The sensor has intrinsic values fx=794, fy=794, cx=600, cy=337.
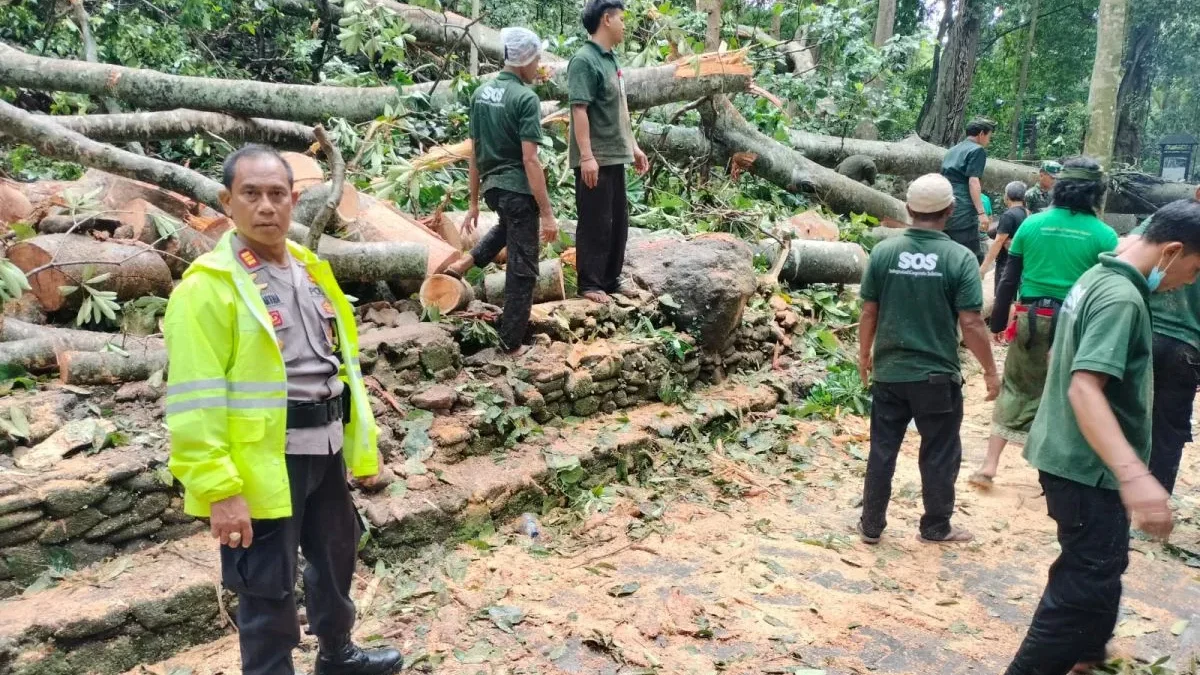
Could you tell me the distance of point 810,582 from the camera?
383 cm

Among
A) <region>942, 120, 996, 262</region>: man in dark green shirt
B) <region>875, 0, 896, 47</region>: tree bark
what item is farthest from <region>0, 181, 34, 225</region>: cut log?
<region>875, 0, 896, 47</region>: tree bark

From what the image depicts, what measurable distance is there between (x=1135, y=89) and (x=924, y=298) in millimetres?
25354

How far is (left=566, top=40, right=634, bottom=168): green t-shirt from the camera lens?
520 centimetres

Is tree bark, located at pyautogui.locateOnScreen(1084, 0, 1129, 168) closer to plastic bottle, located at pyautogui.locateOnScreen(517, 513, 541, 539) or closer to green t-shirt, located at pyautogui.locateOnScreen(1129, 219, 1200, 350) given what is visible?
green t-shirt, located at pyautogui.locateOnScreen(1129, 219, 1200, 350)

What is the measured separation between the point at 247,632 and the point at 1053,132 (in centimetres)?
2544

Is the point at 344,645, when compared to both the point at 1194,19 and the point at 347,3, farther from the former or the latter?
the point at 1194,19

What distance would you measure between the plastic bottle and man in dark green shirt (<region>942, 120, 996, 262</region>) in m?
5.14

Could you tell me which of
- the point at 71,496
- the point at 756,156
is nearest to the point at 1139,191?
the point at 756,156

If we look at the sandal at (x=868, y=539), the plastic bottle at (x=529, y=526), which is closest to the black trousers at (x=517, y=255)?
the plastic bottle at (x=529, y=526)

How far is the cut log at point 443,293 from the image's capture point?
516 cm

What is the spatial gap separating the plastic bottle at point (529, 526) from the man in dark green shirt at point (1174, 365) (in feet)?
9.98

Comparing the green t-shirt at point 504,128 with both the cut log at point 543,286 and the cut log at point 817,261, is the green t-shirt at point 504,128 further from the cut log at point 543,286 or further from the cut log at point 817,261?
the cut log at point 817,261

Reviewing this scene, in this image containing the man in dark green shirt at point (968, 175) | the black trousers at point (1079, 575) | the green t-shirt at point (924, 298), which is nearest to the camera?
the black trousers at point (1079, 575)

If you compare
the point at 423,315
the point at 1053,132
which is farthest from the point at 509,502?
the point at 1053,132
